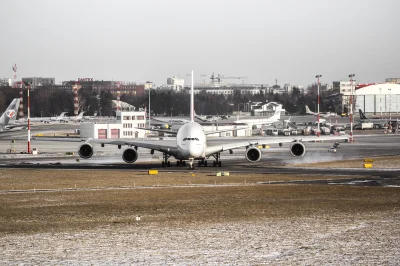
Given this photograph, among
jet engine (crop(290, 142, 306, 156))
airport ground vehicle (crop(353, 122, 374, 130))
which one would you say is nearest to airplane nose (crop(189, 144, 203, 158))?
jet engine (crop(290, 142, 306, 156))

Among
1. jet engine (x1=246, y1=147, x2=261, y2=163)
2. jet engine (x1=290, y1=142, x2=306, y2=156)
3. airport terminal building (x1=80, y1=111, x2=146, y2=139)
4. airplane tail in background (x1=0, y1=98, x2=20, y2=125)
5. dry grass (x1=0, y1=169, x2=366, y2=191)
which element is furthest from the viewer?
airplane tail in background (x1=0, y1=98, x2=20, y2=125)

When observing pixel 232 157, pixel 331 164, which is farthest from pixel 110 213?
pixel 232 157

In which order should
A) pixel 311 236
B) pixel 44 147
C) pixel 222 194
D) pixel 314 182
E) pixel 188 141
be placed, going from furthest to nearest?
1. pixel 44 147
2. pixel 188 141
3. pixel 314 182
4. pixel 222 194
5. pixel 311 236

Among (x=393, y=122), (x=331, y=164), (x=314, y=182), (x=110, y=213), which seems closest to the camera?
(x=110, y=213)

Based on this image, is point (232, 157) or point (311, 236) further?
point (232, 157)

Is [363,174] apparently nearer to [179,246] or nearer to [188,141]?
[188,141]

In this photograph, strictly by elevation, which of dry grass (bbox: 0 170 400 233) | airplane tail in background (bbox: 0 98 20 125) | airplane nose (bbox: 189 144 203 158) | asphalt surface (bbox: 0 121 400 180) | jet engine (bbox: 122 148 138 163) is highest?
airplane tail in background (bbox: 0 98 20 125)

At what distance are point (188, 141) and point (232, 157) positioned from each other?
21189mm

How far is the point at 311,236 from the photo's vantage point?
27391 mm

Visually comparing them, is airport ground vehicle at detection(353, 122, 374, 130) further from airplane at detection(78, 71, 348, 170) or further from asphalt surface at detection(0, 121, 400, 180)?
airplane at detection(78, 71, 348, 170)

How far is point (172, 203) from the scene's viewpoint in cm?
3822

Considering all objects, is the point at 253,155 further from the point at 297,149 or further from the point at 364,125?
the point at 364,125

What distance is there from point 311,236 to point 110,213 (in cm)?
1101

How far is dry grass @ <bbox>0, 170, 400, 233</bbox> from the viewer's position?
32344 mm
